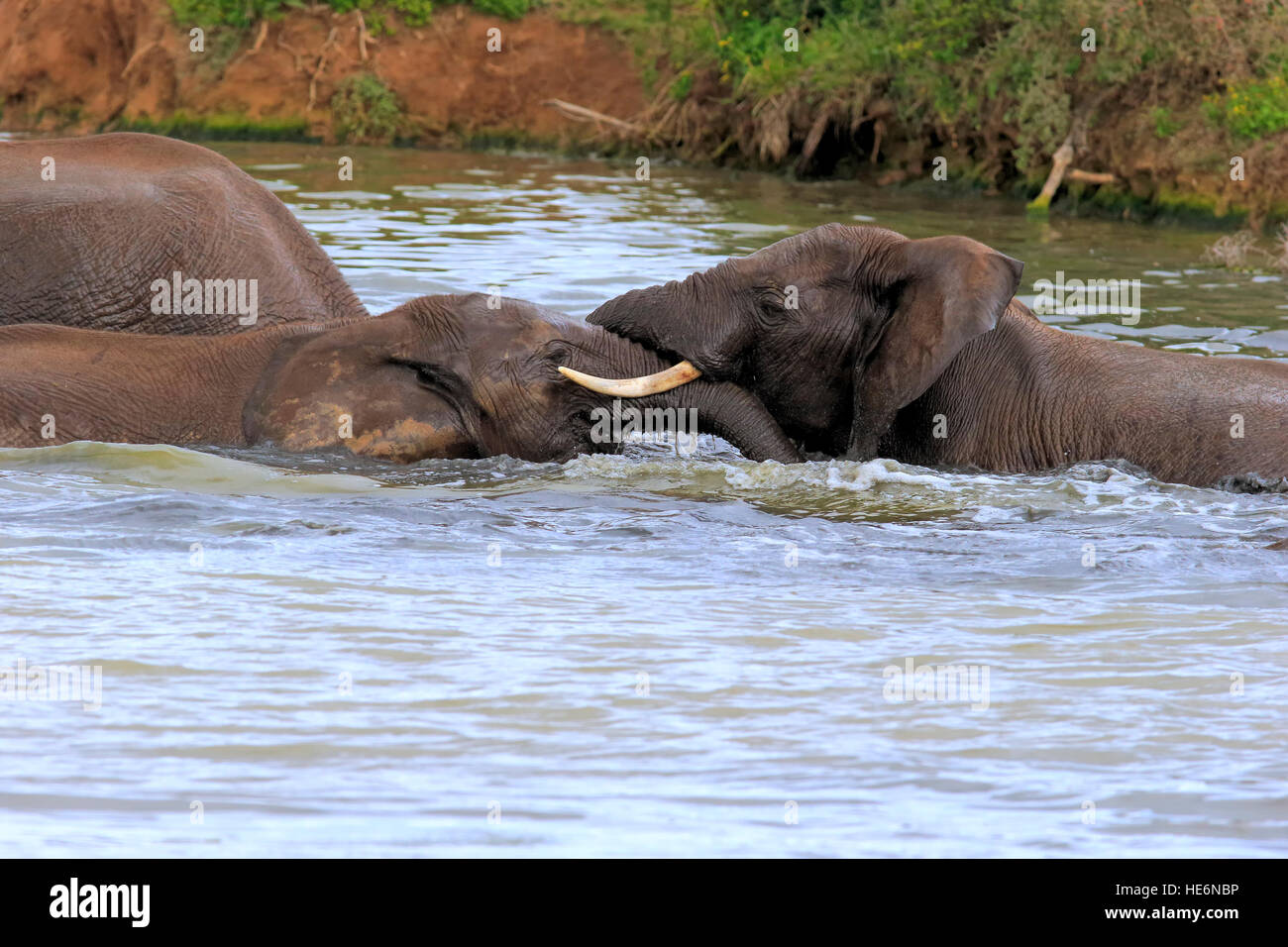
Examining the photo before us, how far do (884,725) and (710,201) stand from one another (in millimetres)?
17724

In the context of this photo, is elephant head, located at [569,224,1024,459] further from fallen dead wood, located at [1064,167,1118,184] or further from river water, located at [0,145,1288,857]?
fallen dead wood, located at [1064,167,1118,184]

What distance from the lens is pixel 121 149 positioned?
891 cm

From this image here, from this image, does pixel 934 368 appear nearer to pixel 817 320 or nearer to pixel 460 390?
pixel 817 320

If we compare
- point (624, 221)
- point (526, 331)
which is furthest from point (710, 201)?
point (526, 331)

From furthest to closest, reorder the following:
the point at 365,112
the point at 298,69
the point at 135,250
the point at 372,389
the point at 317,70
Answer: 1. the point at 298,69
2. the point at 317,70
3. the point at 365,112
4. the point at 135,250
5. the point at 372,389

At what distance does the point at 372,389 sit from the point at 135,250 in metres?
1.81

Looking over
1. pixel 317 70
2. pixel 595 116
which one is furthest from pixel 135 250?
pixel 317 70

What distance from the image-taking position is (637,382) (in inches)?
289

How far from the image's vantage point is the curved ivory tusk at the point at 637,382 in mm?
7293

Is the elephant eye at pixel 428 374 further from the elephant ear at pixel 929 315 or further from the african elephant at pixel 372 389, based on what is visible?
the elephant ear at pixel 929 315

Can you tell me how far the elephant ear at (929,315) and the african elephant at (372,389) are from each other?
464 millimetres

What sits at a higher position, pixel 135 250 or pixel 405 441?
pixel 135 250

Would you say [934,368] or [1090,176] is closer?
[934,368]

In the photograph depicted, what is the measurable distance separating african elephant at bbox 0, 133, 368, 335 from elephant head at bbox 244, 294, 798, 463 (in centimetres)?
122
